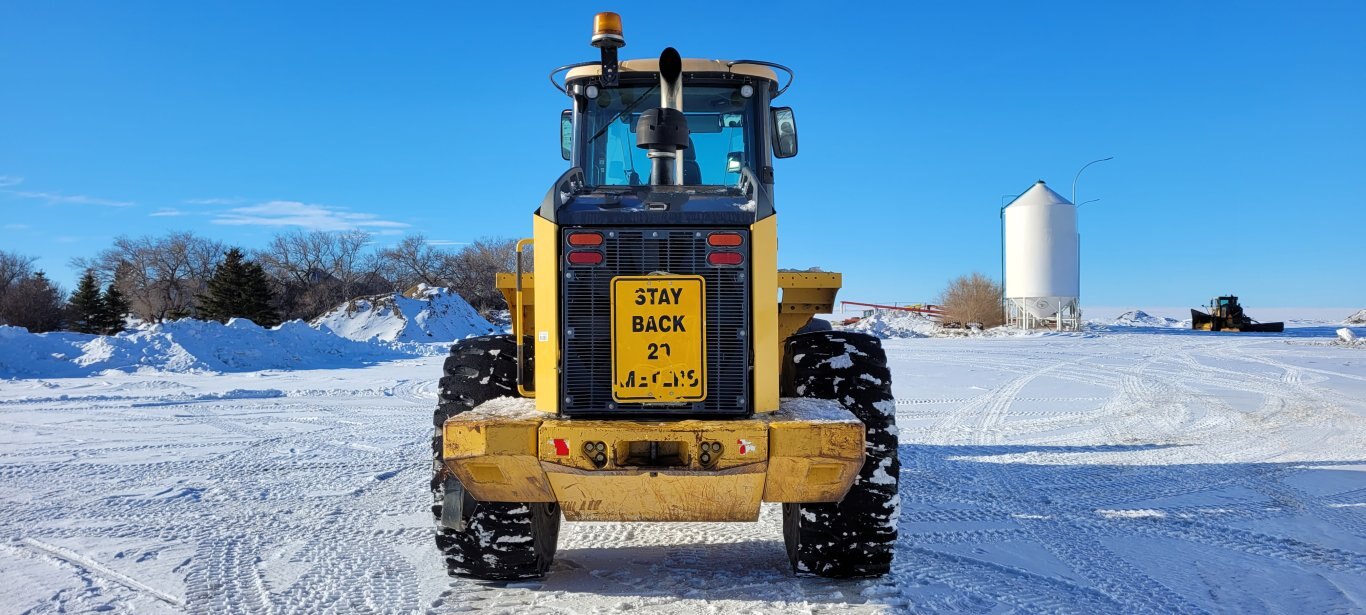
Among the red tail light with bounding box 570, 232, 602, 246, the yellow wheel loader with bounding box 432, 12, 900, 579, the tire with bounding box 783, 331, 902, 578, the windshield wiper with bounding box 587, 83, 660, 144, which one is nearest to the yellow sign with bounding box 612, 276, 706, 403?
the yellow wheel loader with bounding box 432, 12, 900, 579

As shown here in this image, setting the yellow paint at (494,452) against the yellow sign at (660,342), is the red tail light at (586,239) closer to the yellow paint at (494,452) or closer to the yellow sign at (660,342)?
the yellow sign at (660,342)

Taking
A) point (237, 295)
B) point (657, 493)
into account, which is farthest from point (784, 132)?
point (237, 295)

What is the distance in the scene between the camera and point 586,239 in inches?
165

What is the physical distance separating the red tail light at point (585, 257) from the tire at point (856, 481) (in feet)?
3.95

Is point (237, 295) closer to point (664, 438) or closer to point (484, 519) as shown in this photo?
point (484, 519)

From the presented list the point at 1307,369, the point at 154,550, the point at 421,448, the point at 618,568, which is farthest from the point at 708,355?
the point at 1307,369

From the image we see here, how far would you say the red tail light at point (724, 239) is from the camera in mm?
4152

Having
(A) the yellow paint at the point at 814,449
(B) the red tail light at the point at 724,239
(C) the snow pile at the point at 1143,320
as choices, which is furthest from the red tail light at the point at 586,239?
(C) the snow pile at the point at 1143,320

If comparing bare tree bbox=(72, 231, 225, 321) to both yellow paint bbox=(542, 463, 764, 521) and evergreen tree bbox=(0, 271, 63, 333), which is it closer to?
evergreen tree bbox=(0, 271, 63, 333)

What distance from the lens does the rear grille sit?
413 centimetres

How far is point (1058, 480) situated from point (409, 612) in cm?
551

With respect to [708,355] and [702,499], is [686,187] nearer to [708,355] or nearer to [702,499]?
[708,355]

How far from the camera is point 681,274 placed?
13.6 ft

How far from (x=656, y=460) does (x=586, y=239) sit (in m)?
1.03
